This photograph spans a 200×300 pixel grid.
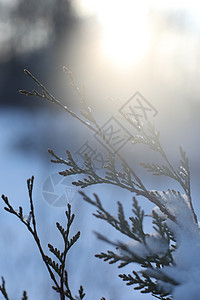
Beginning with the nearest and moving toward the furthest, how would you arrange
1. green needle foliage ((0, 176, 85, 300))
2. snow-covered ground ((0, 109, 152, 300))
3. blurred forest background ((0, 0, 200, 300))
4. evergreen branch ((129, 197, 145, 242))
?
evergreen branch ((129, 197, 145, 242)) → green needle foliage ((0, 176, 85, 300)) → snow-covered ground ((0, 109, 152, 300)) → blurred forest background ((0, 0, 200, 300))

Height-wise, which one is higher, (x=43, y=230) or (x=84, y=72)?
(x=84, y=72)

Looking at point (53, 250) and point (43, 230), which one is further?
point (43, 230)

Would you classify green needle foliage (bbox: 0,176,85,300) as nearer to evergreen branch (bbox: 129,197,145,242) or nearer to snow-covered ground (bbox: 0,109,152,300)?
evergreen branch (bbox: 129,197,145,242)

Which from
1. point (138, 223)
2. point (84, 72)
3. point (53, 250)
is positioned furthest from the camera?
point (84, 72)

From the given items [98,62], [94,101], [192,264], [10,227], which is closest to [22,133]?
[94,101]

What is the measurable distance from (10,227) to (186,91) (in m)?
12.5

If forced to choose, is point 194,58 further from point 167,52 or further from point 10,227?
point 10,227

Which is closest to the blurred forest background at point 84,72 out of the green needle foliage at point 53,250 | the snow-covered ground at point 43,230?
the snow-covered ground at point 43,230

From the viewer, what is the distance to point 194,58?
17.7 meters

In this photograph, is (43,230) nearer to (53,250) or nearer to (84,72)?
(53,250)

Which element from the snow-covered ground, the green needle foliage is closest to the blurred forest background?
the snow-covered ground

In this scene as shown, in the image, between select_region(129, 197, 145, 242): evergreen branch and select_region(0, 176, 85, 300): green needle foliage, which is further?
select_region(0, 176, 85, 300): green needle foliage

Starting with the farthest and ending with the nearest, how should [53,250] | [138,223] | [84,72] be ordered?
[84,72] < [53,250] < [138,223]

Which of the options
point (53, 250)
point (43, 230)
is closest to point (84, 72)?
point (43, 230)
